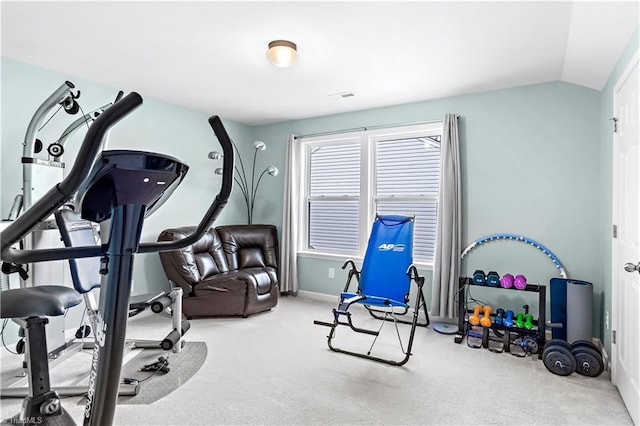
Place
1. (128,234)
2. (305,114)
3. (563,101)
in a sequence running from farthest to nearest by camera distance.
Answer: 1. (305,114)
2. (563,101)
3. (128,234)

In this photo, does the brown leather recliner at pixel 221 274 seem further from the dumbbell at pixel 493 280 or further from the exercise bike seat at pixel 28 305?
the dumbbell at pixel 493 280

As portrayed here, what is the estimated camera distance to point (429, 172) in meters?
4.19

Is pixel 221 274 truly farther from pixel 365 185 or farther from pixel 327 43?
pixel 327 43

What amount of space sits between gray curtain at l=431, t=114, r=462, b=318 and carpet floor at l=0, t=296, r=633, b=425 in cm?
48

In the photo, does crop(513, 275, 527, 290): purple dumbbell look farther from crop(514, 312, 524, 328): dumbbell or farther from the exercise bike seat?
the exercise bike seat

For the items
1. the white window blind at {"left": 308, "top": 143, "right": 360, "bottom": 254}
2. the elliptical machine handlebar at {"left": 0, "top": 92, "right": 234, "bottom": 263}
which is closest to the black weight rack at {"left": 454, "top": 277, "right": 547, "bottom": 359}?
the white window blind at {"left": 308, "top": 143, "right": 360, "bottom": 254}

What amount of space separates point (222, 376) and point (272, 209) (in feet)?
9.66

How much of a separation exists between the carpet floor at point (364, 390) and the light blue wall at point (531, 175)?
39.5 inches

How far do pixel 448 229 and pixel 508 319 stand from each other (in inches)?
38.9

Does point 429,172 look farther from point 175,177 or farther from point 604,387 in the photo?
point 175,177

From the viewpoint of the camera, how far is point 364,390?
2.44m

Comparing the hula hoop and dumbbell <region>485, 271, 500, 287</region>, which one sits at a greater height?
the hula hoop

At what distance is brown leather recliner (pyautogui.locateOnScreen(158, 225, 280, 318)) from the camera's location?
390 cm

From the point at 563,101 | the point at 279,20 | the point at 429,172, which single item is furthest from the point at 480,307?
the point at 279,20
